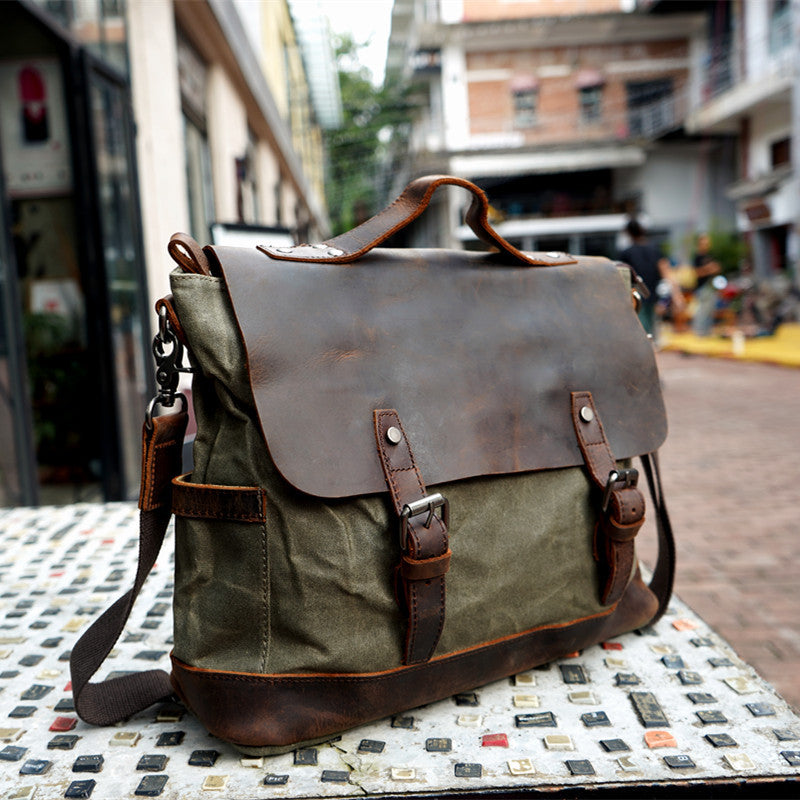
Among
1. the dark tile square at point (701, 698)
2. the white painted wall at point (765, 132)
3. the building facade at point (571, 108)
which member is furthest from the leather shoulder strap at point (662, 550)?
the building facade at point (571, 108)

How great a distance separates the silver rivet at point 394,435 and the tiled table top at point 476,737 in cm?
42

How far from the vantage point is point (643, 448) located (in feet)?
4.46

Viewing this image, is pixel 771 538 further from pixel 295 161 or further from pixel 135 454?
pixel 295 161

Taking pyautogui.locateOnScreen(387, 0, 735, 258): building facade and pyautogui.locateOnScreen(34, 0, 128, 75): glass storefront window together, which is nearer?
pyautogui.locateOnScreen(34, 0, 128, 75): glass storefront window

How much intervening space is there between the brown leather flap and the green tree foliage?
25.2 m

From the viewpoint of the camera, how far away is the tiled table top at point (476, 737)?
940 millimetres

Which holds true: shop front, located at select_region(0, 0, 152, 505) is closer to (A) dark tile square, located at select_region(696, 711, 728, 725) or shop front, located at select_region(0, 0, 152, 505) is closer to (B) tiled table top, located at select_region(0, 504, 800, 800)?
(B) tiled table top, located at select_region(0, 504, 800, 800)

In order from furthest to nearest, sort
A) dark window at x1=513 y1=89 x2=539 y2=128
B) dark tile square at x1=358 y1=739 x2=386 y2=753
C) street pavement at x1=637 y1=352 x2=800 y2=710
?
dark window at x1=513 y1=89 x2=539 y2=128 → street pavement at x1=637 y1=352 x2=800 y2=710 → dark tile square at x1=358 y1=739 x2=386 y2=753

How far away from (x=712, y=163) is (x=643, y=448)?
25565mm

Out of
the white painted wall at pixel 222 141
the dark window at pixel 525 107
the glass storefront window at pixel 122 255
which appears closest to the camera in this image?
the glass storefront window at pixel 122 255

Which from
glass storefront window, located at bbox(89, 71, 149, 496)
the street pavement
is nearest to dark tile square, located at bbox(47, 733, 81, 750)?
the street pavement

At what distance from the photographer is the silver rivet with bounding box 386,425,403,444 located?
1.09m

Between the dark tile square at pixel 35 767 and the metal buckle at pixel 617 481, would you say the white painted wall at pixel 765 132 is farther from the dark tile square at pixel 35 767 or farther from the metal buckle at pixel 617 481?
the dark tile square at pixel 35 767

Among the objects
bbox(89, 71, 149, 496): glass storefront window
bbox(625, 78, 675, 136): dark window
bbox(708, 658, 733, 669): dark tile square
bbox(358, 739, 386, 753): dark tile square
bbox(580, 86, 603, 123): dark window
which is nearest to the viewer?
bbox(358, 739, 386, 753): dark tile square
